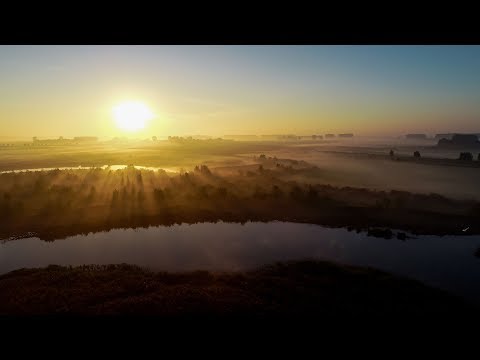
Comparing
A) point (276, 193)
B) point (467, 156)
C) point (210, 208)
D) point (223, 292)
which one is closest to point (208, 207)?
point (210, 208)

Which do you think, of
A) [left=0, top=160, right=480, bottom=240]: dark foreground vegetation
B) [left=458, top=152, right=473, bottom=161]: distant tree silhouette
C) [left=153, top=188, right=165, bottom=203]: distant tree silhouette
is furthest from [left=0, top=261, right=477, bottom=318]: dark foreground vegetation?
[left=458, top=152, right=473, bottom=161]: distant tree silhouette

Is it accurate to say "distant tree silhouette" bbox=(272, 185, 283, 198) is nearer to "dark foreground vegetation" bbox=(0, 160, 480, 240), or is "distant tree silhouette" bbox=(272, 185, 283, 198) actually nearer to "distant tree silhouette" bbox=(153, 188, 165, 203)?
"dark foreground vegetation" bbox=(0, 160, 480, 240)

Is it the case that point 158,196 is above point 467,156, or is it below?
above

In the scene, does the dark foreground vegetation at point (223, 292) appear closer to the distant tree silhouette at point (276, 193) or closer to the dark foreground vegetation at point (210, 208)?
the dark foreground vegetation at point (210, 208)

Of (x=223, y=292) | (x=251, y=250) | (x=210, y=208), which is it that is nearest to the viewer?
(x=223, y=292)

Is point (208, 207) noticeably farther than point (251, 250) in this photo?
Yes

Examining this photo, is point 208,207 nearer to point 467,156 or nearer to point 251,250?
point 251,250
